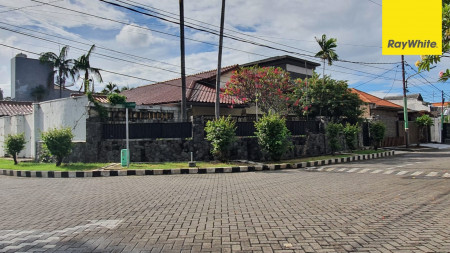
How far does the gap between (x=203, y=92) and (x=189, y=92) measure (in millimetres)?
1121

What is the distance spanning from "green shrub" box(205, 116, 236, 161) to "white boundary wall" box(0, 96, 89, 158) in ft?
19.8

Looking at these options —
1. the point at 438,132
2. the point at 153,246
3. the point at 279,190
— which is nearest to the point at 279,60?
the point at 438,132

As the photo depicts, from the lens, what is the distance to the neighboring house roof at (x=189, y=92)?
20.8 metres

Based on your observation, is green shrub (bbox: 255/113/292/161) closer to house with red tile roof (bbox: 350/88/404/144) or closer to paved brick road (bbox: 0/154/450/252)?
paved brick road (bbox: 0/154/450/252)

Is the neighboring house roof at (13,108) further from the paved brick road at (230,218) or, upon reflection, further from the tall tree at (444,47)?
the tall tree at (444,47)

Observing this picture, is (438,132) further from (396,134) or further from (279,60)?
(279,60)

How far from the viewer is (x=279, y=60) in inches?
1112

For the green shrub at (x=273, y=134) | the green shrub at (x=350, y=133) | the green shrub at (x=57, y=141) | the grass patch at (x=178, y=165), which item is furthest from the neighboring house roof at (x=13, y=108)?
the green shrub at (x=350, y=133)

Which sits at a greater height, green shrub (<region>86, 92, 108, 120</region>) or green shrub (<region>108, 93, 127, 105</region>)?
green shrub (<region>108, 93, 127, 105</region>)

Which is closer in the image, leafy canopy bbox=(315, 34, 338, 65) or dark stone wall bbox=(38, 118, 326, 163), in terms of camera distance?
dark stone wall bbox=(38, 118, 326, 163)

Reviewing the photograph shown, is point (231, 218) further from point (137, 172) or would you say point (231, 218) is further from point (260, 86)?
point (260, 86)

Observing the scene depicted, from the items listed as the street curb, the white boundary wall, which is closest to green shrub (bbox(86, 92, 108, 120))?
the white boundary wall

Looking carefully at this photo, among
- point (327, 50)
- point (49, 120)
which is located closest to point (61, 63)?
point (49, 120)

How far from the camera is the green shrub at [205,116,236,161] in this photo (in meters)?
13.5
